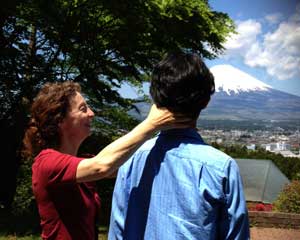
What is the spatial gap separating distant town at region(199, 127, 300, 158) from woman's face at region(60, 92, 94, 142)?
33.4 metres

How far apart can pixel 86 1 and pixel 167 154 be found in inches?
419

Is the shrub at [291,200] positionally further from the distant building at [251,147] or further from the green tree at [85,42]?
the distant building at [251,147]

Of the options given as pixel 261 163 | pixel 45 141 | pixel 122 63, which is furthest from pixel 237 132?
pixel 45 141

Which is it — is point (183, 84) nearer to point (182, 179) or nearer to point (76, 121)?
point (182, 179)

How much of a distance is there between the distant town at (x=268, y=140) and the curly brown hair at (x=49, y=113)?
110ft

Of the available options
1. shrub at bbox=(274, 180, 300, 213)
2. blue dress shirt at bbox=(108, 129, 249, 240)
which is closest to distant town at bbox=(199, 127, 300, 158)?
shrub at bbox=(274, 180, 300, 213)

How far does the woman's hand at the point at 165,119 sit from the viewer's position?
1.67 metres

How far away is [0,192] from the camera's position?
13719 mm

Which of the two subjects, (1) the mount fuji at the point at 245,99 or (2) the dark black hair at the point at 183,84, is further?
(1) the mount fuji at the point at 245,99

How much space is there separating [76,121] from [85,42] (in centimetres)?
1081

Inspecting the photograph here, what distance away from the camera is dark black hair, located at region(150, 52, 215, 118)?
1662 millimetres

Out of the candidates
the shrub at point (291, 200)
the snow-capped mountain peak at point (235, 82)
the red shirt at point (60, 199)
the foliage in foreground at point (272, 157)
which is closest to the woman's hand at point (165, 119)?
the red shirt at point (60, 199)

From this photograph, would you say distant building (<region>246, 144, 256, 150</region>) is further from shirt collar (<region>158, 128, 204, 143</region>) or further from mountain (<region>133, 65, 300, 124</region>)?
mountain (<region>133, 65, 300, 124</region>)

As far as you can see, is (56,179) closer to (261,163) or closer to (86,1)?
(86,1)
